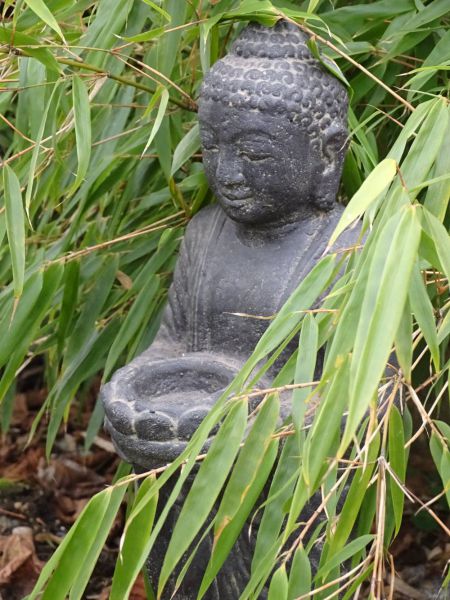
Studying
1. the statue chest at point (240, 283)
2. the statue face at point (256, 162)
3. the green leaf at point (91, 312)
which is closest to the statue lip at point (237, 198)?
the statue face at point (256, 162)

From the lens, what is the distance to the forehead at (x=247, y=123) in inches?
70.4

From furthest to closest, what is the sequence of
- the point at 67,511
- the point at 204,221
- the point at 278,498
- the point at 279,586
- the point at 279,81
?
the point at 67,511 < the point at 204,221 < the point at 279,81 < the point at 278,498 < the point at 279,586

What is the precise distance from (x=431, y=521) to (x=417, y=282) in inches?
62.1

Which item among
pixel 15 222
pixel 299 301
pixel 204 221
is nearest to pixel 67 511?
pixel 204 221

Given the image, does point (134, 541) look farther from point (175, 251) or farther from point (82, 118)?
point (175, 251)

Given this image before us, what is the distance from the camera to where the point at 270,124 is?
1.79 m

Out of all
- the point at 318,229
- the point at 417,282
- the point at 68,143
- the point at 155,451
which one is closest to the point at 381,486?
the point at 417,282

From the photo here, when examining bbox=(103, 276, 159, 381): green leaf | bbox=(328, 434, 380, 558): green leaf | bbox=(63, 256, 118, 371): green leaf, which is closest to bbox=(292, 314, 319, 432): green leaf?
bbox=(328, 434, 380, 558): green leaf

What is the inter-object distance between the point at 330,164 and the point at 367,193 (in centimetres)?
55

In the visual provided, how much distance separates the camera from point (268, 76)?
1784 millimetres

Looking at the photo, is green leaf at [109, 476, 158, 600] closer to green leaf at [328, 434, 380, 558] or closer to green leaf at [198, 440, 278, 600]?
green leaf at [198, 440, 278, 600]

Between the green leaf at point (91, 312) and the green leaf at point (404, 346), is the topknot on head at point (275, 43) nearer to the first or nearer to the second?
the green leaf at point (404, 346)

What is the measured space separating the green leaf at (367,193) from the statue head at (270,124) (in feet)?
1.44

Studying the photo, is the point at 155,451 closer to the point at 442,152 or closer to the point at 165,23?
the point at 442,152
